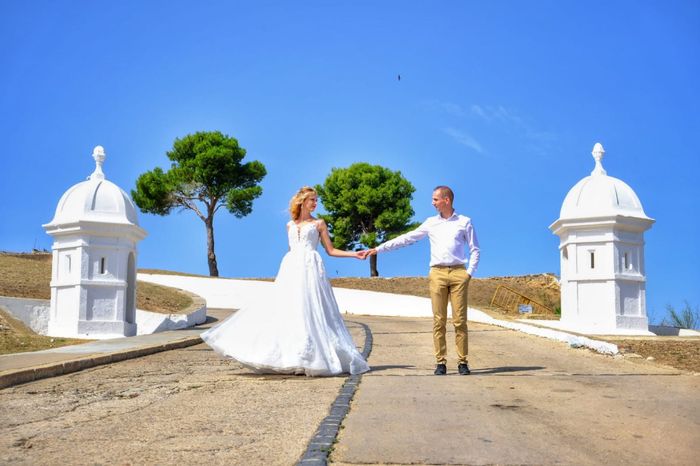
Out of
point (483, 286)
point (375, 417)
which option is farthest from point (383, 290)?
point (375, 417)

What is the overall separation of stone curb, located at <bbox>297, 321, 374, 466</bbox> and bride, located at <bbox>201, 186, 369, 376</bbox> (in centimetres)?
127

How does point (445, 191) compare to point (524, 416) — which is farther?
point (445, 191)

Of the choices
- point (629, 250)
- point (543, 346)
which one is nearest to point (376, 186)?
point (629, 250)

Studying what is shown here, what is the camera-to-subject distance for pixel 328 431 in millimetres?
5059

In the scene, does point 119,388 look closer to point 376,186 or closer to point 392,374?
point 392,374

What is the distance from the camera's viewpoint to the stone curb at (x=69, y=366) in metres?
9.26

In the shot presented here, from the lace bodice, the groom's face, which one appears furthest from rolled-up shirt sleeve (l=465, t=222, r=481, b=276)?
the lace bodice

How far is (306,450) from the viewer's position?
14.8 ft

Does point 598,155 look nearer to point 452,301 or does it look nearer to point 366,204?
point 452,301

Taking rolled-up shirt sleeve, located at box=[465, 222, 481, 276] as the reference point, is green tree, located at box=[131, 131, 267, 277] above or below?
above

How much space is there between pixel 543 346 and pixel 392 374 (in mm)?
5990

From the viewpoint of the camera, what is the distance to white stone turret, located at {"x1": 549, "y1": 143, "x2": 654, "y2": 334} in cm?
2327

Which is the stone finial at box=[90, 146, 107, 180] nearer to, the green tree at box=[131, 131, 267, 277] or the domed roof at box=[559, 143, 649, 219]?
the domed roof at box=[559, 143, 649, 219]

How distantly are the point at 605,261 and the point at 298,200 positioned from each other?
15974 mm
